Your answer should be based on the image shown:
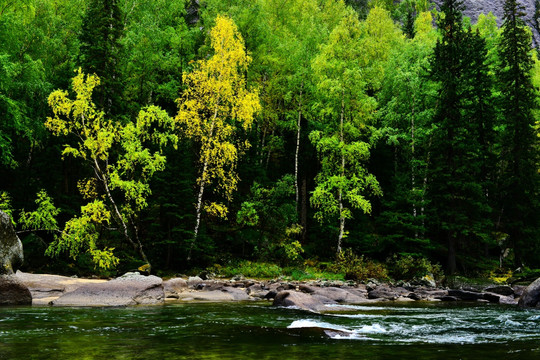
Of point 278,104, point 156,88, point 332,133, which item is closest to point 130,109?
point 156,88

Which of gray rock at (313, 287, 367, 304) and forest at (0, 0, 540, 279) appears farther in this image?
forest at (0, 0, 540, 279)

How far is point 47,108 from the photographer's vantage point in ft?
73.5

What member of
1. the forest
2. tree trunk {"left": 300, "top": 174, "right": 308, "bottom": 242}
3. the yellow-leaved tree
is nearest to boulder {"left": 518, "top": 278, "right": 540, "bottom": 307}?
the forest

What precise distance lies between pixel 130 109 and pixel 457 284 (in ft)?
65.8

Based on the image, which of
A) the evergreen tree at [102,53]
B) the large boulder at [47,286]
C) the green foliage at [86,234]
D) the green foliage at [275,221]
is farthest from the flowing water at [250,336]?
the evergreen tree at [102,53]

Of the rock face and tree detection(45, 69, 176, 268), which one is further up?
the rock face

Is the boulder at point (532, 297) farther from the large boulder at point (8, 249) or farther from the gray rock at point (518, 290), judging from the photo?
the large boulder at point (8, 249)

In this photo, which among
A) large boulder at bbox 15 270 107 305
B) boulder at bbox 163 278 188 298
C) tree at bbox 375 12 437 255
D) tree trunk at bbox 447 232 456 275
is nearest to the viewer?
large boulder at bbox 15 270 107 305

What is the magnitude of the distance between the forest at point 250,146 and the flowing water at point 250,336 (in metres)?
9.85

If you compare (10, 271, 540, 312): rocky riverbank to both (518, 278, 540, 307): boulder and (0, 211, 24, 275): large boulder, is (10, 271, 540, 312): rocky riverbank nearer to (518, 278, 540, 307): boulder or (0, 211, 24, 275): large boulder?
(518, 278, 540, 307): boulder

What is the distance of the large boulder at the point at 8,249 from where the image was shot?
10359 millimetres

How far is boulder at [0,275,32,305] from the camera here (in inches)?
Answer: 397

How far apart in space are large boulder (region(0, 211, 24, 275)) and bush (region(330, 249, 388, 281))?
48.0 feet

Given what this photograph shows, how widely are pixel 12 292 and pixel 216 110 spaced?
41.1 feet
